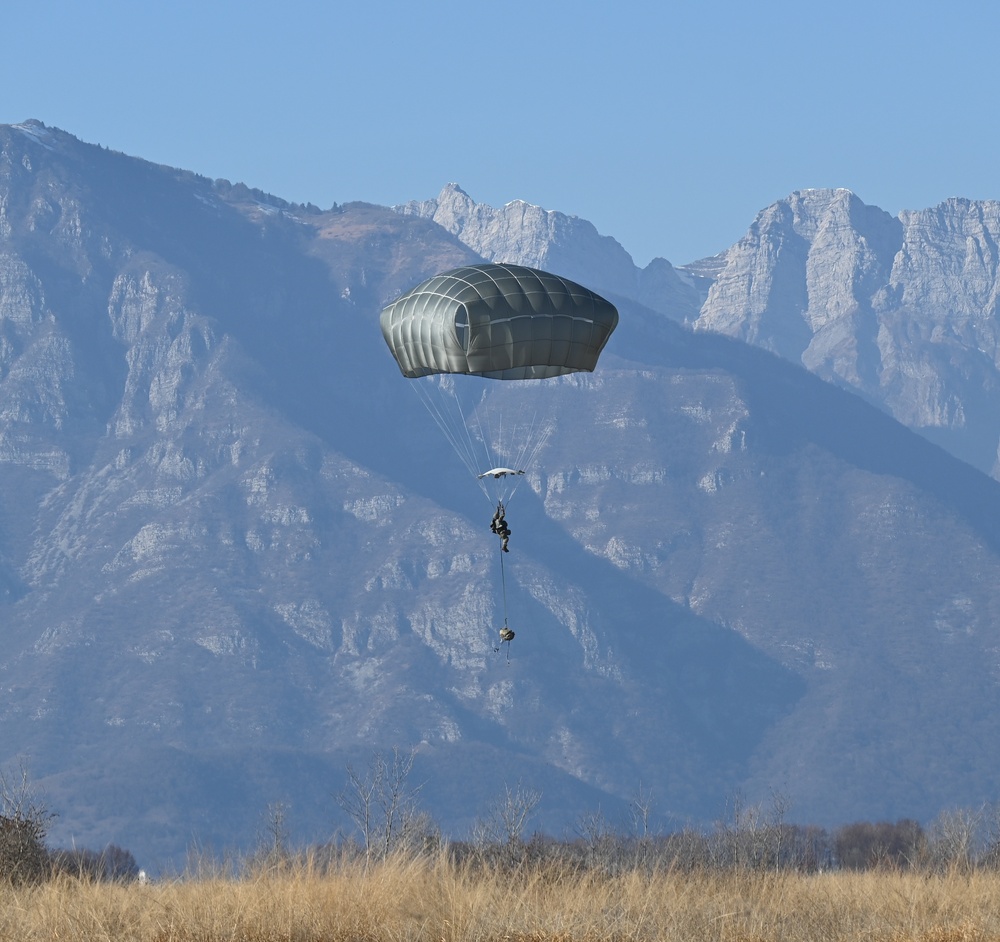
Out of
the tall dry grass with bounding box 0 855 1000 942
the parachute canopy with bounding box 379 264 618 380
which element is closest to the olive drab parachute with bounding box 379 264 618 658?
the parachute canopy with bounding box 379 264 618 380

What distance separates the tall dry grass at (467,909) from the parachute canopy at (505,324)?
21273 millimetres

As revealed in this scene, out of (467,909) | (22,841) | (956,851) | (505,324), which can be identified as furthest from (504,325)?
(467,909)

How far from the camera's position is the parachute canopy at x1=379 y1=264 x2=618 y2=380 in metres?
45.4

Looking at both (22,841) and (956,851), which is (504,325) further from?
(22,841)

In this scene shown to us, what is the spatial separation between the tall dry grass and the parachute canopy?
69.8 feet

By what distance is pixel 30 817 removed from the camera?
1086 inches

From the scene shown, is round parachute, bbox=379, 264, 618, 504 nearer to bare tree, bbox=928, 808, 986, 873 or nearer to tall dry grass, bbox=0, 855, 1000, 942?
bare tree, bbox=928, 808, 986, 873

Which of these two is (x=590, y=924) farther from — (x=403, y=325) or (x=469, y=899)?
(x=403, y=325)

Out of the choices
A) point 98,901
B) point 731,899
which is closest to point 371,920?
point 98,901

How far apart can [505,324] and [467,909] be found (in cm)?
2474

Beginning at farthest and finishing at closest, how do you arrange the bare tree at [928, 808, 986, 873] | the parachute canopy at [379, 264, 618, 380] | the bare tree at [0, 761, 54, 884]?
the parachute canopy at [379, 264, 618, 380], the bare tree at [928, 808, 986, 873], the bare tree at [0, 761, 54, 884]

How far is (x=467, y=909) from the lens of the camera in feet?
72.3

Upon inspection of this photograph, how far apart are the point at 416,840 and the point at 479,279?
18362mm

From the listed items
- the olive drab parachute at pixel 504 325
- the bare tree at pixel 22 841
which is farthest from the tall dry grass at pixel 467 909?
the olive drab parachute at pixel 504 325
